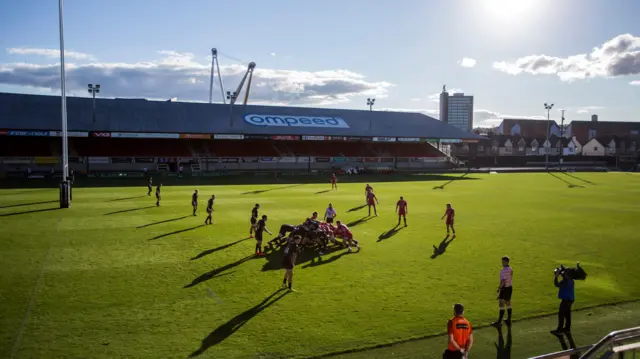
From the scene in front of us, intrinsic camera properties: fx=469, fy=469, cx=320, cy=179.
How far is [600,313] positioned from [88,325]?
12336 millimetres

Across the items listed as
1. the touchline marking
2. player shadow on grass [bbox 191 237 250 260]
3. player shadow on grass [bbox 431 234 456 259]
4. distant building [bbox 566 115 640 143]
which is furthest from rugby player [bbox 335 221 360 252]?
distant building [bbox 566 115 640 143]

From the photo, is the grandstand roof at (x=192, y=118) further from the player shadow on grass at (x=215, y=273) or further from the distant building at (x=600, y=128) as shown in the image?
the distant building at (x=600, y=128)

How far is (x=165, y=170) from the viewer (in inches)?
2301

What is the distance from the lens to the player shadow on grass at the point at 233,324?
31.6 ft

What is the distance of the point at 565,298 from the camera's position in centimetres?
1052

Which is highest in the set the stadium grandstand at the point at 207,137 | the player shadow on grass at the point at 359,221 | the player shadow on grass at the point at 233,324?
the stadium grandstand at the point at 207,137

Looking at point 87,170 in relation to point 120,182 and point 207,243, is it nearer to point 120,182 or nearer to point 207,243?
point 120,182

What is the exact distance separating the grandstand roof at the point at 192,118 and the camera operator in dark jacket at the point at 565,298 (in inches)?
2122

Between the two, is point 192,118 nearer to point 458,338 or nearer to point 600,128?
point 458,338

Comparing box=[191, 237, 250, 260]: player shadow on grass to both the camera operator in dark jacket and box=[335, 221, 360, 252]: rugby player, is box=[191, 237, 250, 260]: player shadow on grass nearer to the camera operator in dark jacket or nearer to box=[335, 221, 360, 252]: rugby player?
box=[335, 221, 360, 252]: rugby player

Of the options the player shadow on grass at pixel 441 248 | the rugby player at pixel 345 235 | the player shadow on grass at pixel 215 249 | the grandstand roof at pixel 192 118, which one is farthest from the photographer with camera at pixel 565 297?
the grandstand roof at pixel 192 118

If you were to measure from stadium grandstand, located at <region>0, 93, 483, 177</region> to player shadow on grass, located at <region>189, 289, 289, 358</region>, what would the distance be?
48659 mm

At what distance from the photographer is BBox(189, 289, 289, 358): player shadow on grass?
31.6ft

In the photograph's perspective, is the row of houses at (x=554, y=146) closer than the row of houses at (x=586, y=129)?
Yes
